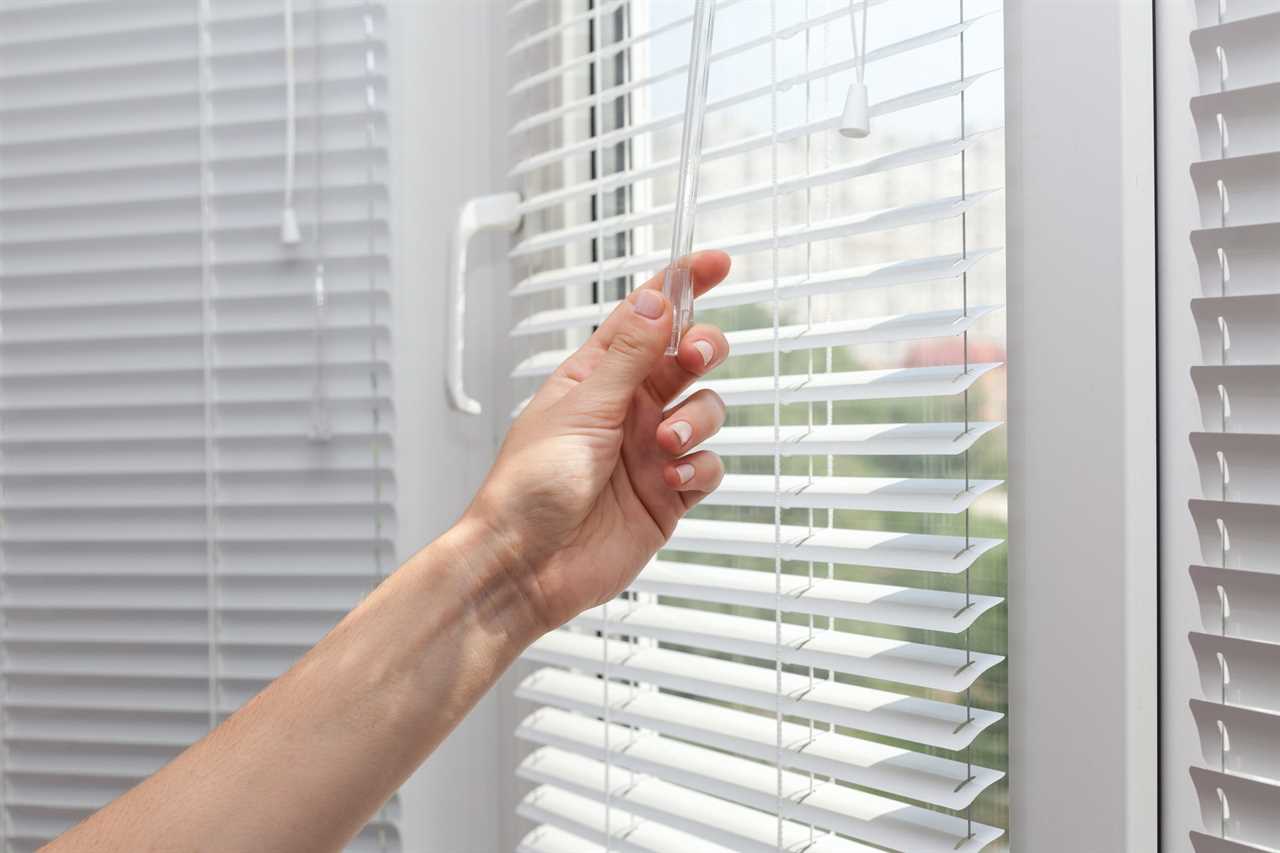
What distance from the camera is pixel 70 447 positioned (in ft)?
3.85

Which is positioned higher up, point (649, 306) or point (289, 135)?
point (289, 135)

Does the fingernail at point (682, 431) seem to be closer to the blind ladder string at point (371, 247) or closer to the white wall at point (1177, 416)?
the white wall at point (1177, 416)

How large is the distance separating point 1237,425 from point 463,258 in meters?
0.75

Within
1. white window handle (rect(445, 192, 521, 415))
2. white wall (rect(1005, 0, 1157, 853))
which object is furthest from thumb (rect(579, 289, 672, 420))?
white window handle (rect(445, 192, 521, 415))

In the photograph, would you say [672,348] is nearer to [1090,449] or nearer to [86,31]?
[1090,449]

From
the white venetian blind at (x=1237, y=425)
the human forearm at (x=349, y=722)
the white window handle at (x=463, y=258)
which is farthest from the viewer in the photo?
the white window handle at (x=463, y=258)

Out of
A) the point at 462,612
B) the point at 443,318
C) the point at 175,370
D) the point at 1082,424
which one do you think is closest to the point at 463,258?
the point at 443,318

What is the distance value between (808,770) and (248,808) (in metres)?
0.40

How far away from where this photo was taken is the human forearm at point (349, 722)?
2.03 feet

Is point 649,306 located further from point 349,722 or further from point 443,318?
point 443,318

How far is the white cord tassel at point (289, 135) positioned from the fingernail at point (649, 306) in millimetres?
593

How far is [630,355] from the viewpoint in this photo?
0.65m

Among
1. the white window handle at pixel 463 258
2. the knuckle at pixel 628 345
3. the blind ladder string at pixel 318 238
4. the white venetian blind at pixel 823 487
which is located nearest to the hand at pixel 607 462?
the knuckle at pixel 628 345

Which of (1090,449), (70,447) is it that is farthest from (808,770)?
(70,447)
